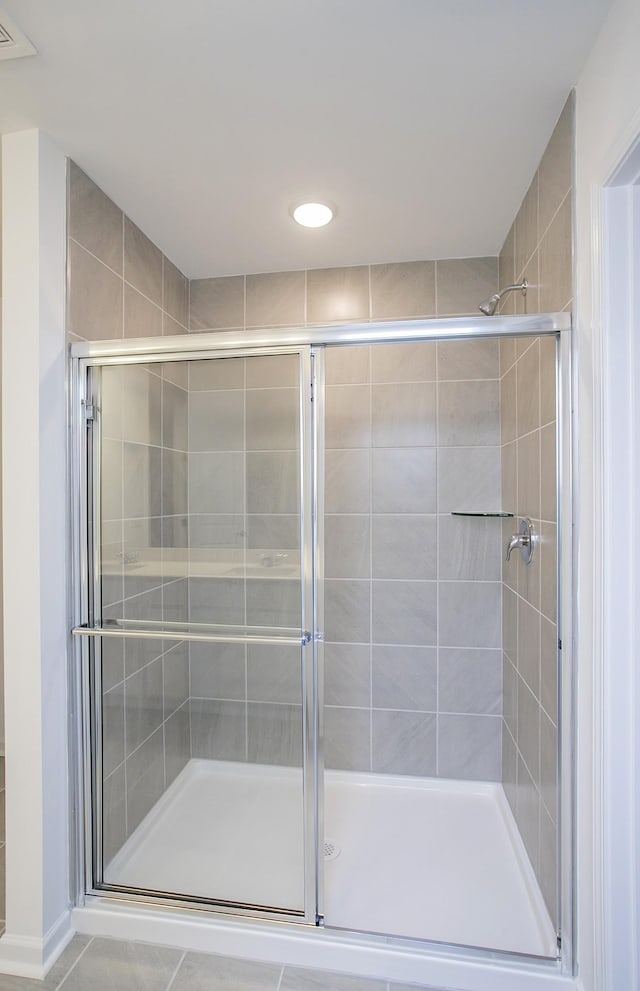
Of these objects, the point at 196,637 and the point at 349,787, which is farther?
the point at 349,787

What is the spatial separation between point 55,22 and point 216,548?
4.28 ft

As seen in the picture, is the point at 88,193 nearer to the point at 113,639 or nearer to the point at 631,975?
the point at 113,639

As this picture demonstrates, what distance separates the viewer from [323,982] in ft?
4.53

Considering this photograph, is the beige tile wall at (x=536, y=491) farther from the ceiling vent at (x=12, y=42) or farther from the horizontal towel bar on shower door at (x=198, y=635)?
the ceiling vent at (x=12, y=42)

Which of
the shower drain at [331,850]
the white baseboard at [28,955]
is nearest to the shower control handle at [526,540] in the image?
the shower drain at [331,850]

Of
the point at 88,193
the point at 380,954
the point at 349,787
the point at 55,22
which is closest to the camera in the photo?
the point at 55,22

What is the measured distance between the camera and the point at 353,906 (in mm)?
1632

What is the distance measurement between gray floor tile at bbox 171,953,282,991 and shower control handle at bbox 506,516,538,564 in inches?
56.4

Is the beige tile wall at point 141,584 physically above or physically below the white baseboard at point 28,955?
above

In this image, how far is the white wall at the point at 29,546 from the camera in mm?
1465

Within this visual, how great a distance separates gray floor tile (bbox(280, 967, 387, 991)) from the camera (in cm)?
137

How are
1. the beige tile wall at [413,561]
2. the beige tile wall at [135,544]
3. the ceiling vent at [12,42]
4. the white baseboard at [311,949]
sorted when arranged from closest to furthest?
the ceiling vent at [12,42] → the white baseboard at [311,949] → the beige tile wall at [135,544] → the beige tile wall at [413,561]

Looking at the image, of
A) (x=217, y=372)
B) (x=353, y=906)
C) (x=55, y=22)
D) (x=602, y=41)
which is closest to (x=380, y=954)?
(x=353, y=906)

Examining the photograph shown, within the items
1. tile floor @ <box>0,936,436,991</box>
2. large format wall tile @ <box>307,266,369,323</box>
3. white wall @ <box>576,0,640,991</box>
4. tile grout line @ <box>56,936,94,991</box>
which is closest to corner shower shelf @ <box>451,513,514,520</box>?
white wall @ <box>576,0,640,991</box>
